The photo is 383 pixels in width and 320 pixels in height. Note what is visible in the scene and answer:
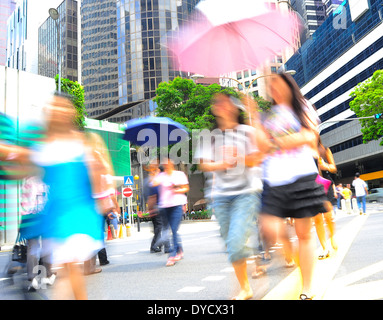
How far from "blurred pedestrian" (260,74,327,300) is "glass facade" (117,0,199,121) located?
58.5 m

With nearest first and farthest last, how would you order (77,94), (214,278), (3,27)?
(214,278) < (77,94) < (3,27)

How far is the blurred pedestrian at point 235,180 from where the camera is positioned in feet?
9.95

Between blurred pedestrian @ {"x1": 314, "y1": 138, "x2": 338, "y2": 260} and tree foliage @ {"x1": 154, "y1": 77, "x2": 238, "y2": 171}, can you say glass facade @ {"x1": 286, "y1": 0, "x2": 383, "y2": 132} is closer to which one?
tree foliage @ {"x1": 154, "y1": 77, "x2": 238, "y2": 171}

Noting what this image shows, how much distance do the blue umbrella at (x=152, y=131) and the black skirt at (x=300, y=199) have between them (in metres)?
4.34

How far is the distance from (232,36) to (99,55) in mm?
73063

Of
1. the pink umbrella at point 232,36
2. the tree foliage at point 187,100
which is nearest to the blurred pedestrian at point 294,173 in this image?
the pink umbrella at point 232,36

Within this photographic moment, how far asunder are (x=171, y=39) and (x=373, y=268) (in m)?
3.59

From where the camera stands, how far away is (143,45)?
203ft

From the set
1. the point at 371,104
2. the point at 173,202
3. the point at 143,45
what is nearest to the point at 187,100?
the point at 371,104

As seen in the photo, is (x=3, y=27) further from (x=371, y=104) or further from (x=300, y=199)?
(x=300, y=199)

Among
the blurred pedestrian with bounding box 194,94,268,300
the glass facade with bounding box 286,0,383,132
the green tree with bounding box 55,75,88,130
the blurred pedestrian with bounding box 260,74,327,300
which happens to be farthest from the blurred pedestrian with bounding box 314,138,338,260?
the glass facade with bounding box 286,0,383,132

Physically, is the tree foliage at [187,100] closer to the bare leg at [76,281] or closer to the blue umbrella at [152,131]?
the blue umbrella at [152,131]
